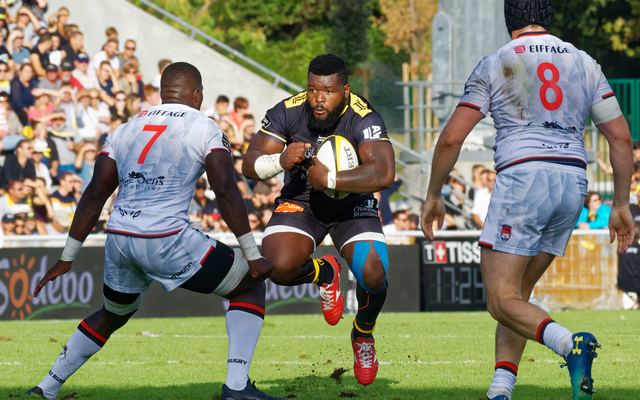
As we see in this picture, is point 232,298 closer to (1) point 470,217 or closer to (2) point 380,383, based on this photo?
(2) point 380,383

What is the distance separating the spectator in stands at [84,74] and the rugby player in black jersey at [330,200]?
10529mm

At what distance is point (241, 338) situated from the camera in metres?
5.27

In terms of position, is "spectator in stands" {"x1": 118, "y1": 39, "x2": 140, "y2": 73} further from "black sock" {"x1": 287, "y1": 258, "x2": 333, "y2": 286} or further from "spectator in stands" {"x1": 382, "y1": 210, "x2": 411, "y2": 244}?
"black sock" {"x1": 287, "y1": 258, "x2": 333, "y2": 286}

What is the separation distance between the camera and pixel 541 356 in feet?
26.4

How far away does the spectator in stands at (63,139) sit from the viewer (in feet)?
49.6

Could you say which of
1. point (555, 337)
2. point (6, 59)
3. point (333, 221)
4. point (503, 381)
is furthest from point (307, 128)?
point (6, 59)

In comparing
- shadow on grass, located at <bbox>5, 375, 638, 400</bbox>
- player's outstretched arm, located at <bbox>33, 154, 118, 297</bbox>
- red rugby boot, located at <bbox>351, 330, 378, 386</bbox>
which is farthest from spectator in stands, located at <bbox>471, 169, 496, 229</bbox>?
player's outstretched arm, located at <bbox>33, 154, 118, 297</bbox>

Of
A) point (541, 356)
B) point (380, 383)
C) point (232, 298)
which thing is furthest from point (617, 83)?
point (232, 298)

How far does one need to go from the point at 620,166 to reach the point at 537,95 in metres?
0.70

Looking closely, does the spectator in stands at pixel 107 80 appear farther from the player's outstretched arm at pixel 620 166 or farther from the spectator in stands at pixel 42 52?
the player's outstretched arm at pixel 620 166

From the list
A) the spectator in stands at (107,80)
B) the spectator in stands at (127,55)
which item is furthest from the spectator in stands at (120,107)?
the spectator in stands at (127,55)

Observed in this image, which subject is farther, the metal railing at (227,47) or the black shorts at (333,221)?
the metal railing at (227,47)

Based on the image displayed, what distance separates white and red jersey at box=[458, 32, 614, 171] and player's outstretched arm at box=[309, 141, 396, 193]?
125 centimetres

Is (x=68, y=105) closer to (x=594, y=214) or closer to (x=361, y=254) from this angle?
(x=594, y=214)
